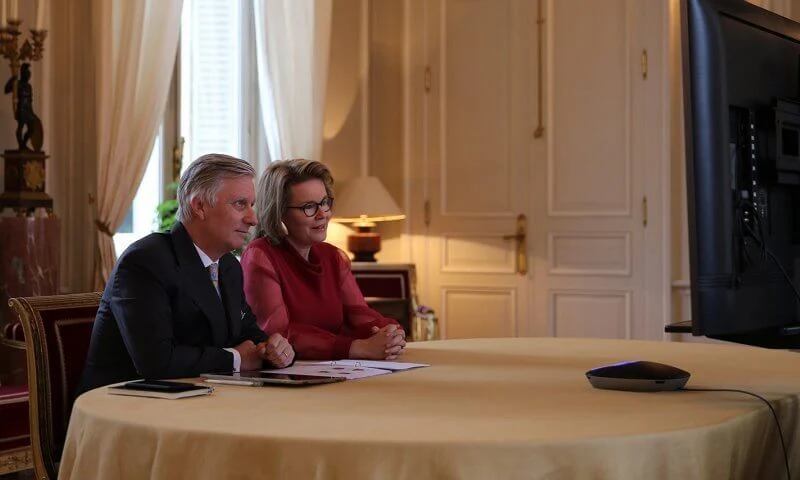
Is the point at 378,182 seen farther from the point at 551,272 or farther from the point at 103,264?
the point at 103,264

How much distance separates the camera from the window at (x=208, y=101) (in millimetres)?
Result: 5441

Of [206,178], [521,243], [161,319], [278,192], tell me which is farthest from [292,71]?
[161,319]

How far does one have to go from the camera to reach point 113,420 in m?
1.81

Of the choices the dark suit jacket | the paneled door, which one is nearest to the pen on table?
the dark suit jacket

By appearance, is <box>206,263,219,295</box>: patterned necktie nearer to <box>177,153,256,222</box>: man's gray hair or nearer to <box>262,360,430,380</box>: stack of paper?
<box>177,153,256,222</box>: man's gray hair

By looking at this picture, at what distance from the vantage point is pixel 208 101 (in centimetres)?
589

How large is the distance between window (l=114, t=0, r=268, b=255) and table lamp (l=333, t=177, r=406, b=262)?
0.54 meters

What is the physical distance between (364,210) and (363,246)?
0.24 m

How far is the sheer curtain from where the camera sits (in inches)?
239

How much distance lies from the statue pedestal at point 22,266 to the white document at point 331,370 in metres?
2.10

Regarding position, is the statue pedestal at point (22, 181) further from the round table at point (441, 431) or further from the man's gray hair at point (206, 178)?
the round table at point (441, 431)

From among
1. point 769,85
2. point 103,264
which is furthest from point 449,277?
point 769,85

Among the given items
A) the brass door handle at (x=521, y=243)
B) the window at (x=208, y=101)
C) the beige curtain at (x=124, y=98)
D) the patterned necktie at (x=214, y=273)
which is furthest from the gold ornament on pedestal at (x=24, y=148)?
the brass door handle at (x=521, y=243)

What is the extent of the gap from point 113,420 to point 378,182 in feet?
14.7
